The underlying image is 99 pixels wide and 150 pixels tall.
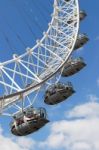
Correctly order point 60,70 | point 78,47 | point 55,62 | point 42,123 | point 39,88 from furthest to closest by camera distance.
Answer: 1. point 78,47
2. point 55,62
3. point 60,70
4. point 39,88
5. point 42,123

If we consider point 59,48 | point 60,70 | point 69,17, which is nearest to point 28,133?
point 60,70

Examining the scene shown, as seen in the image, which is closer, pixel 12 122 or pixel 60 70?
pixel 12 122

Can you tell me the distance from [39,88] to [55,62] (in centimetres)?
943

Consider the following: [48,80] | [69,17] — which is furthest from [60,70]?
[69,17]

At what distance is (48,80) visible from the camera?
64375mm

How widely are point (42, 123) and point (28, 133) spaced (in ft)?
5.40

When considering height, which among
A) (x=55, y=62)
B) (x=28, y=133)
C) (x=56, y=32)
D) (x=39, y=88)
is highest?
(x=56, y=32)

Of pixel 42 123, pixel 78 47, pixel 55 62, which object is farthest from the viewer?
pixel 78 47

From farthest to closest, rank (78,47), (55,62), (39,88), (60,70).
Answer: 1. (78,47)
2. (55,62)
3. (60,70)
4. (39,88)

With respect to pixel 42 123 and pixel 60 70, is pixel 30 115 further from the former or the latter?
pixel 60 70

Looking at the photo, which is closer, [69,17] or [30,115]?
[30,115]

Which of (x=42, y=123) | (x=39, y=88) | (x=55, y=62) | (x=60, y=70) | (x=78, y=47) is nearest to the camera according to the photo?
(x=42, y=123)

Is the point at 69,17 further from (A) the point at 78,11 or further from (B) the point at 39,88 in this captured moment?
(B) the point at 39,88

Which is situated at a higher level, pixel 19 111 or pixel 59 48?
pixel 59 48
